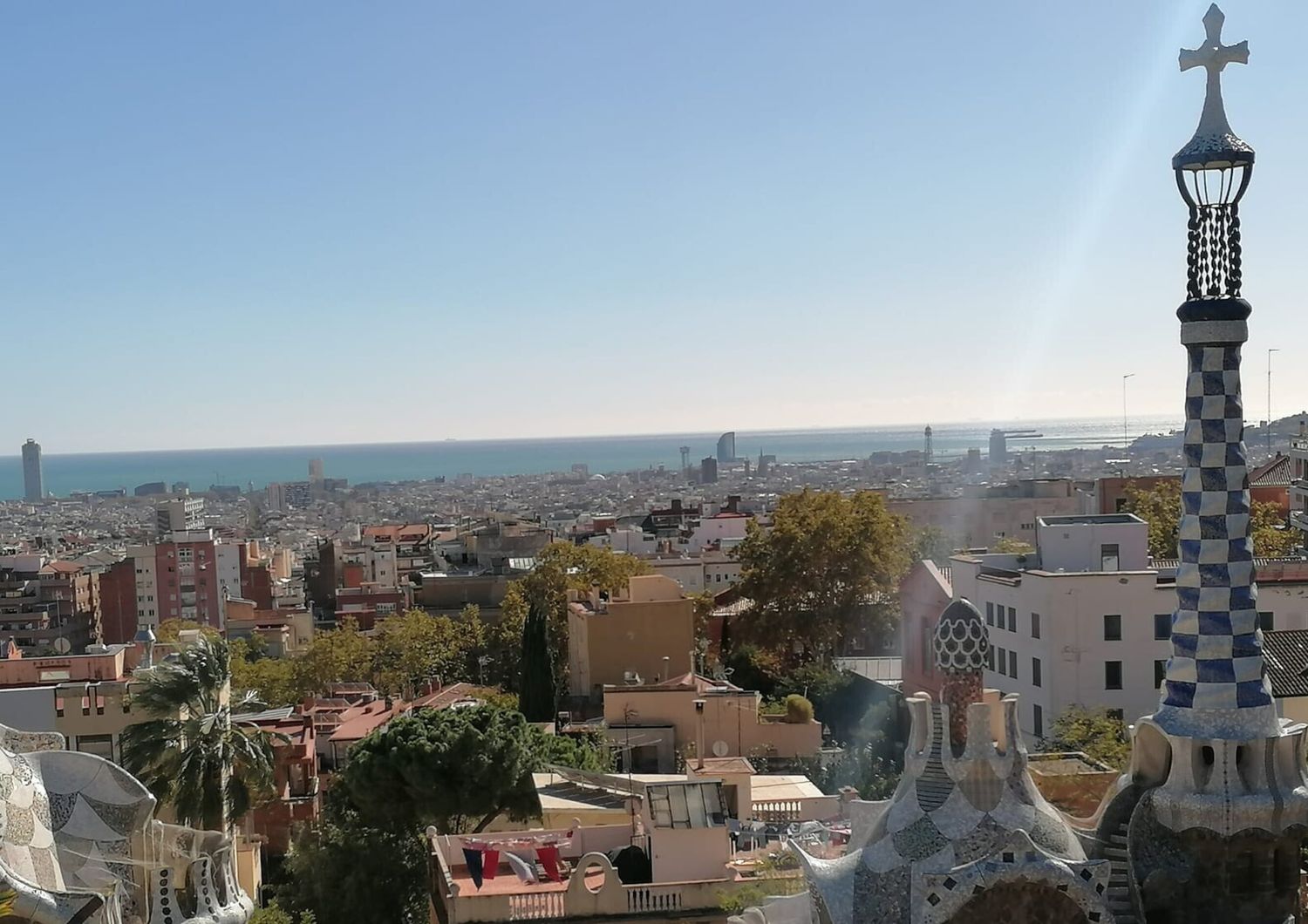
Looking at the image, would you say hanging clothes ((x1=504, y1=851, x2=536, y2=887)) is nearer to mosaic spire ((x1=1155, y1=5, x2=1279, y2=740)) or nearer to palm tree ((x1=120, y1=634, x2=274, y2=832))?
palm tree ((x1=120, y1=634, x2=274, y2=832))

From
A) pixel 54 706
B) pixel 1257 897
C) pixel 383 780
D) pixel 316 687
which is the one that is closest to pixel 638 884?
pixel 383 780

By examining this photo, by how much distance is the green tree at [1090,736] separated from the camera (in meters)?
18.9

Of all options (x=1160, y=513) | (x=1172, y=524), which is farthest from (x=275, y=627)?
(x=1172, y=524)

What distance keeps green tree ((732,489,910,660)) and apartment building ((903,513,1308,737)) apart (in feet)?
37.2

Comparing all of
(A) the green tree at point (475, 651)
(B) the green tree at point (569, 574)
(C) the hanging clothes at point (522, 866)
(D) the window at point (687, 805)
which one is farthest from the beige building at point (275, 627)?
(D) the window at point (687, 805)

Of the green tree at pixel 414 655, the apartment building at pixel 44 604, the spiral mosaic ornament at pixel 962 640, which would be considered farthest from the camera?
the apartment building at pixel 44 604

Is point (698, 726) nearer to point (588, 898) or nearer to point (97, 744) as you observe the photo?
point (97, 744)

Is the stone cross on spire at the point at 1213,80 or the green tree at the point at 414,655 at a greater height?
the stone cross on spire at the point at 1213,80

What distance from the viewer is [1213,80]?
31.6ft

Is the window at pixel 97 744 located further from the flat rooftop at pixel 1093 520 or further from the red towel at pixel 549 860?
the flat rooftop at pixel 1093 520

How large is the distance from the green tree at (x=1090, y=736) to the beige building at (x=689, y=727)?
15.4 ft

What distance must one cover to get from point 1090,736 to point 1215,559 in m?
13.2

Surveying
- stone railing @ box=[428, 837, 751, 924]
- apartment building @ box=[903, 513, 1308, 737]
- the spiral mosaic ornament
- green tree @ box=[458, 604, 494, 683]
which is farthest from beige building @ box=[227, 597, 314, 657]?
the spiral mosaic ornament

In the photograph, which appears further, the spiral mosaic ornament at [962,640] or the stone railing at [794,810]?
the stone railing at [794,810]
